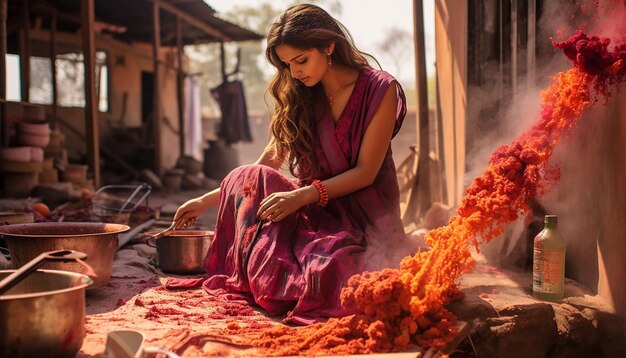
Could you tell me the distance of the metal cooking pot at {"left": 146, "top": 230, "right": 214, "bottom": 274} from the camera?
3604 millimetres

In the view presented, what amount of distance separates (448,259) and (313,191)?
0.77 metres

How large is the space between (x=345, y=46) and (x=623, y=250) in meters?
1.74

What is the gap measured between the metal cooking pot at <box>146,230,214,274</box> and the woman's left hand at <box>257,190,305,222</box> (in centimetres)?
84

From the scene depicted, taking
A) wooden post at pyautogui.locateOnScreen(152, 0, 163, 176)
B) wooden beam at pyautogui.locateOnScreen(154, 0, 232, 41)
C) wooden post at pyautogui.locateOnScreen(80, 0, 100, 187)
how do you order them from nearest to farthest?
wooden post at pyautogui.locateOnScreen(80, 0, 100, 187), wooden post at pyautogui.locateOnScreen(152, 0, 163, 176), wooden beam at pyautogui.locateOnScreen(154, 0, 232, 41)

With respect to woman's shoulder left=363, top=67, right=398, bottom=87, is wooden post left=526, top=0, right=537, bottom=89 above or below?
above

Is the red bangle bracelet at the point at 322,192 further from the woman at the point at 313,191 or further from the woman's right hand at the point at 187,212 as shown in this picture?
the woman's right hand at the point at 187,212

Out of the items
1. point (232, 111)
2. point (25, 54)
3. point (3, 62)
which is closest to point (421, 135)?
point (3, 62)

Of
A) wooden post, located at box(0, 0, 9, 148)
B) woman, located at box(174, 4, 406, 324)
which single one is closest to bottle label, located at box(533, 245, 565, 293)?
woman, located at box(174, 4, 406, 324)

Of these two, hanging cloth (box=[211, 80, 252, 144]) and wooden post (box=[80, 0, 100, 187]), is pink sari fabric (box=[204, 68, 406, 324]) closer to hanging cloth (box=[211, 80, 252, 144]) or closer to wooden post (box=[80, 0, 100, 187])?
wooden post (box=[80, 0, 100, 187])

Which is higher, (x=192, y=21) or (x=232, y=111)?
(x=192, y=21)

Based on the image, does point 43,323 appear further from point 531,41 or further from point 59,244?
point 531,41

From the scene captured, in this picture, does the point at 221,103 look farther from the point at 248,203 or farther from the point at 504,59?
the point at 248,203

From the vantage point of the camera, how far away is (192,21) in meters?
13.4

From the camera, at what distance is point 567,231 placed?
10.6 feet
